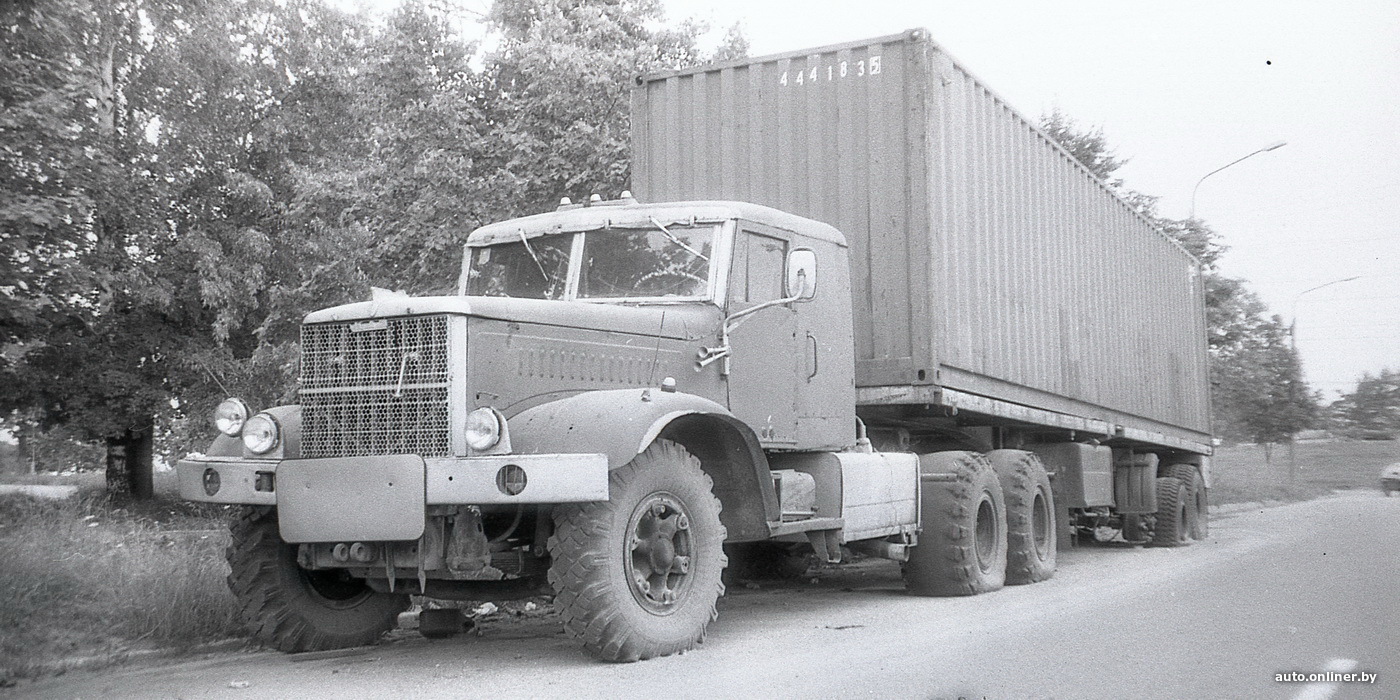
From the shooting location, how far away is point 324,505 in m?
6.19

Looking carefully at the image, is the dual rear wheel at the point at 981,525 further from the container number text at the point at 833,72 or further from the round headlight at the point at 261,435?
the round headlight at the point at 261,435

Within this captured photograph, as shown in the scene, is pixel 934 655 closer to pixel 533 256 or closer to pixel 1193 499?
pixel 533 256

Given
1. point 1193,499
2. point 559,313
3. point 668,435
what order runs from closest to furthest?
point 559,313 < point 668,435 < point 1193,499

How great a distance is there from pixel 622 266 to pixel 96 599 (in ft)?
12.2

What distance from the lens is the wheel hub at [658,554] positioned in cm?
651

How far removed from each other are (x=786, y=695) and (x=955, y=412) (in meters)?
4.99

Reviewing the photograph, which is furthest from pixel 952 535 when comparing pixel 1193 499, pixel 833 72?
pixel 1193 499

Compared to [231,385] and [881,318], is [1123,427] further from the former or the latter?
[231,385]

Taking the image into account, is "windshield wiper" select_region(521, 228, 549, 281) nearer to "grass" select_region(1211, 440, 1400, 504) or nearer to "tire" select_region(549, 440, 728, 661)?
"tire" select_region(549, 440, 728, 661)

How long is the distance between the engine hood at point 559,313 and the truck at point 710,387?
2 cm

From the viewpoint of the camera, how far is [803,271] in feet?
25.9

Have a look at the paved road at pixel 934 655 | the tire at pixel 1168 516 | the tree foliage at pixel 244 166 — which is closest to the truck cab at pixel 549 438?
the paved road at pixel 934 655

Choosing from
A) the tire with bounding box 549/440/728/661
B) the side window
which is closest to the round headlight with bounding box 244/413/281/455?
the tire with bounding box 549/440/728/661

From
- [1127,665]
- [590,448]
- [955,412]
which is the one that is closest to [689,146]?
[955,412]
